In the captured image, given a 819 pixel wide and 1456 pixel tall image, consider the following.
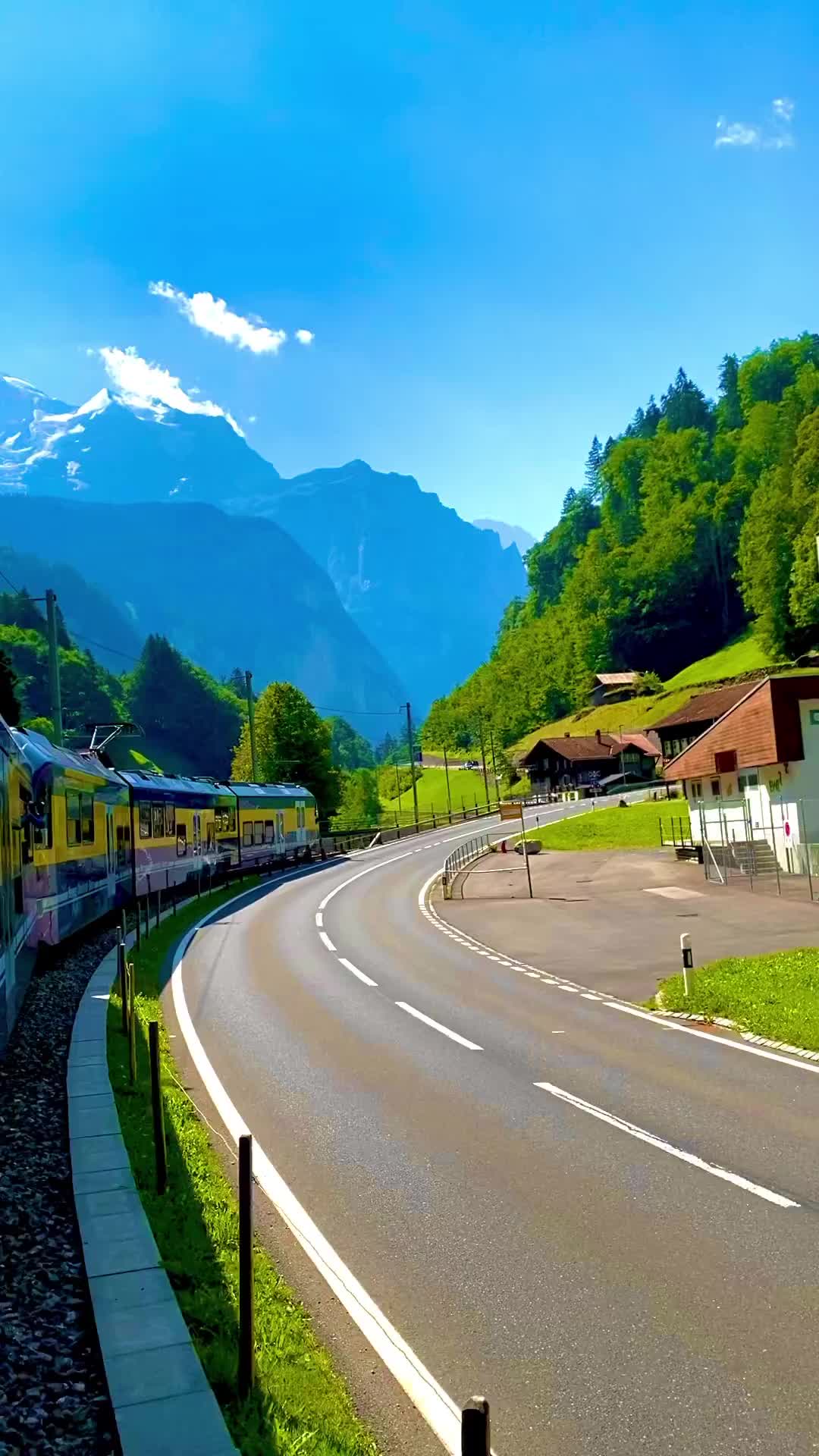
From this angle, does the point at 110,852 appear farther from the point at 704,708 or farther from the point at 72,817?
the point at 704,708

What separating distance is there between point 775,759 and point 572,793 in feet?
209

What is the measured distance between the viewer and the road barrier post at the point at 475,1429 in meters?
2.68

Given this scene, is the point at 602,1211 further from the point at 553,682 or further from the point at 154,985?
the point at 553,682

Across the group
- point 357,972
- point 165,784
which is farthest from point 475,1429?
point 165,784

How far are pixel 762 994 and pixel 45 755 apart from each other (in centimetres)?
1360

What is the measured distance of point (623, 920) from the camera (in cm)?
2639

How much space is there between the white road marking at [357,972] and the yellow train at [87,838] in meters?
5.88

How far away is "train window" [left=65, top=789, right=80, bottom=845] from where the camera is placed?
2000cm

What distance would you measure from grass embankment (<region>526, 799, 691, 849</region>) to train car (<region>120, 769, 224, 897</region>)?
21.0m

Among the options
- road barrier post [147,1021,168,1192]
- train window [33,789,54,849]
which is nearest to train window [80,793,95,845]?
train window [33,789,54,849]

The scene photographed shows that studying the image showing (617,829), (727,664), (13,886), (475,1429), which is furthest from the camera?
(727,664)

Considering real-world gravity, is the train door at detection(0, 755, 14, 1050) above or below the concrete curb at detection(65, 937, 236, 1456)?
above

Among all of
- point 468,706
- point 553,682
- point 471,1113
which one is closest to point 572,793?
point 553,682

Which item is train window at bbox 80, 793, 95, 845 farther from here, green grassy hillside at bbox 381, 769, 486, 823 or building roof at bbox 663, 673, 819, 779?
green grassy hillside at bbox 381, 769, 486, 823
